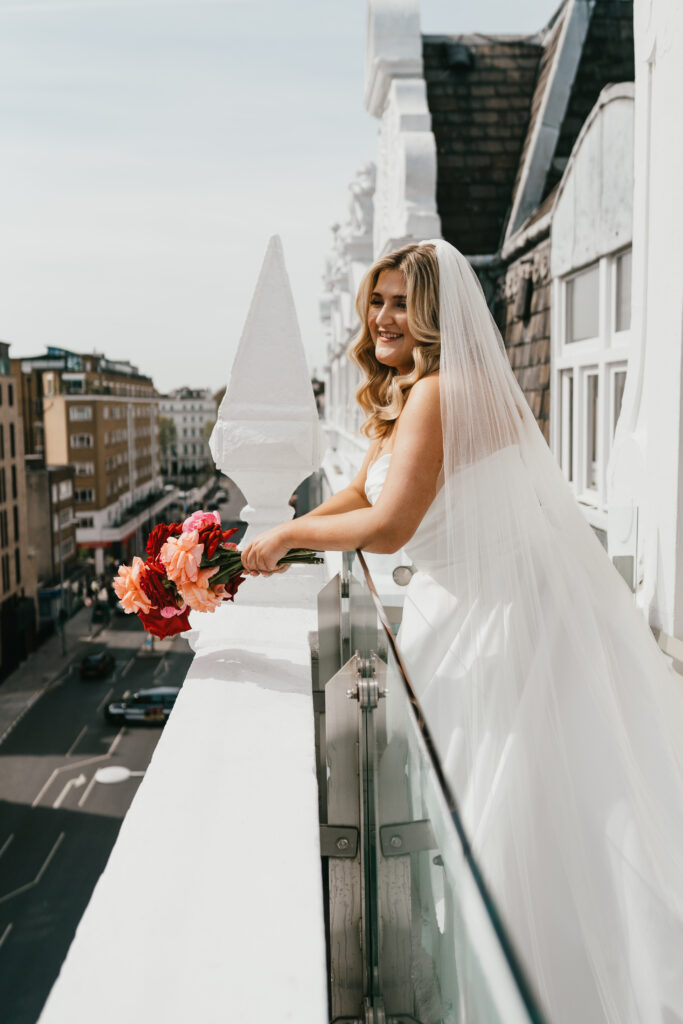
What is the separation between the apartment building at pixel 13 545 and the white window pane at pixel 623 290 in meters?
34.3

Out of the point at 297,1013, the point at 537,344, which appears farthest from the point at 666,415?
the point at 537,344

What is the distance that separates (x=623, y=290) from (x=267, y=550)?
3.48m

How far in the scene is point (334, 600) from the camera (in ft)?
8.50

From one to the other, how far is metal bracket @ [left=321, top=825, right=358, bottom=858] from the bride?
0.27 m

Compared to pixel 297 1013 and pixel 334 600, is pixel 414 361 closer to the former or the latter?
pixel 334 600

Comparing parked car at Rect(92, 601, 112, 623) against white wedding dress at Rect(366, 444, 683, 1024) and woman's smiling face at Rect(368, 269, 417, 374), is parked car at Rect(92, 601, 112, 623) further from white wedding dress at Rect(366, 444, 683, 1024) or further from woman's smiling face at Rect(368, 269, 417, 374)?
white wedding dress at Rect(366, 444, 683, 1024)

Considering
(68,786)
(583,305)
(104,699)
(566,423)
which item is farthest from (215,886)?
(104,699)

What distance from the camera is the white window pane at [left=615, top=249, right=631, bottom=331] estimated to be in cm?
493

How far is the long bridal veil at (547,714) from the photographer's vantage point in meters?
1.74

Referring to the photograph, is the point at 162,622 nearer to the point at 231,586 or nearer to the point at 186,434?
the point at 231,586

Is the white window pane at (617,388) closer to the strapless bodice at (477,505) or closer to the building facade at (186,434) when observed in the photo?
the strapless bodice at (477,505)

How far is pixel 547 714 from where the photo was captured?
208 cm

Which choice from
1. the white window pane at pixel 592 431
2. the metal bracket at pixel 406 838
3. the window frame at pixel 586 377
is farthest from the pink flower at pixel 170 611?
the white window pane at pixel 592 431

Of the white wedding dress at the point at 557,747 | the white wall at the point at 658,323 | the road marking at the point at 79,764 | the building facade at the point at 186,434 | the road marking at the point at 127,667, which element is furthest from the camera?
the building facade at the point at 186,434
